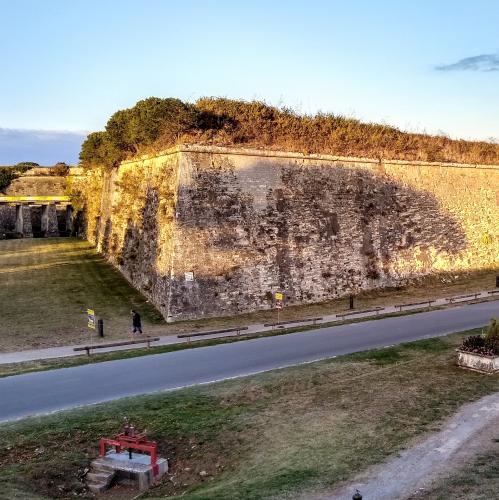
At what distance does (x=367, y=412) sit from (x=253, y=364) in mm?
4183

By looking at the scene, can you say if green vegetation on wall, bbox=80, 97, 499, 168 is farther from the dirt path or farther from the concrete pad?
the dirt path

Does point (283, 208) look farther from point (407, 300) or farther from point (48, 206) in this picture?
point (48, 206)

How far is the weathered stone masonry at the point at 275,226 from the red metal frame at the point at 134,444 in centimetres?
1056

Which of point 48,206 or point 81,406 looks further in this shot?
point 48,206

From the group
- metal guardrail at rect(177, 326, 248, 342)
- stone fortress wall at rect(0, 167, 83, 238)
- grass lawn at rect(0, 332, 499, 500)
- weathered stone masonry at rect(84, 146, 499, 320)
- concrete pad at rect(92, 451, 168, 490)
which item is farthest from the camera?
stone fortress wall at rect(0, 167, 83, 238)

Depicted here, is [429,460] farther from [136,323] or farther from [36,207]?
[36,207]

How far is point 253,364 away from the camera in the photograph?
13.0m

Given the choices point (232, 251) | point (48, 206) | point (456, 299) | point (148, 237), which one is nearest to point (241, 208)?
point (232, 251)

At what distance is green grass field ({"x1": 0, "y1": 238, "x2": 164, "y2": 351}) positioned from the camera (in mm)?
17359

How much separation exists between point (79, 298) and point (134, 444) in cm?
1421

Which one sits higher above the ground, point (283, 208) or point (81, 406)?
point (283, 208)

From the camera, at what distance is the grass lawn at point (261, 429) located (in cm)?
731

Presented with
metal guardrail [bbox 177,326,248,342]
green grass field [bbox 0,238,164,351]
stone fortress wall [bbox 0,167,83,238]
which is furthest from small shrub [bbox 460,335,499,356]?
stone fortress wall [bbox 0,167,83,238]

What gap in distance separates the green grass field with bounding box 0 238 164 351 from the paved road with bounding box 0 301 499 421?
415cm
